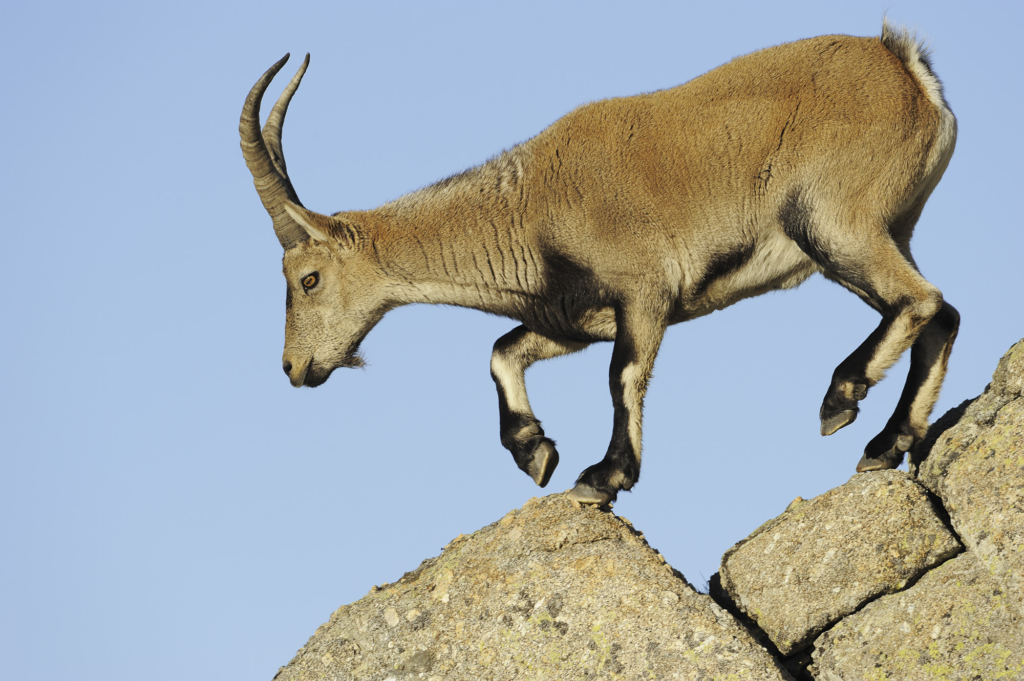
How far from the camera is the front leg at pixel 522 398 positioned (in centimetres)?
793

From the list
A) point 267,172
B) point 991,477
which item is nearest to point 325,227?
point 267,172

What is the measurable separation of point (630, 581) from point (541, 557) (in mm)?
663

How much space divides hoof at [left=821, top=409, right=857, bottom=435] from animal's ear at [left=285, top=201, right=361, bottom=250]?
157 inches

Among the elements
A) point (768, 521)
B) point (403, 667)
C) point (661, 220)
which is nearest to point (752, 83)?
point (661, 220)

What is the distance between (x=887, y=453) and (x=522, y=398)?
2.76 metres

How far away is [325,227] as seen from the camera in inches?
344

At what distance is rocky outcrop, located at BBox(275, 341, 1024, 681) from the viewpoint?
6.11m

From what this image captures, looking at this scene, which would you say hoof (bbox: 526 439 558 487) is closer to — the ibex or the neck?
the ibex

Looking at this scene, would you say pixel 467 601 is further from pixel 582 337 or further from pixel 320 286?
pixel 320 286

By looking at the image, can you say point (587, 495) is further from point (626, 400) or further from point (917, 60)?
point (917, 60)

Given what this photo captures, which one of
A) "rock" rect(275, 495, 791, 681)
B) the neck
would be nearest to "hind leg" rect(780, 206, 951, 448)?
"rock" rect(275, 495, 791, 681)

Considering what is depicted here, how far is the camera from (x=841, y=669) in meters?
6.27

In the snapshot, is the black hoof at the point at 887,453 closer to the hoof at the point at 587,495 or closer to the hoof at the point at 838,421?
the hoof at the point at 838,421

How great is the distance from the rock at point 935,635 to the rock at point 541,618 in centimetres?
48
